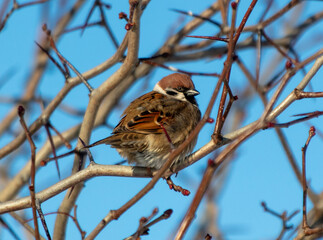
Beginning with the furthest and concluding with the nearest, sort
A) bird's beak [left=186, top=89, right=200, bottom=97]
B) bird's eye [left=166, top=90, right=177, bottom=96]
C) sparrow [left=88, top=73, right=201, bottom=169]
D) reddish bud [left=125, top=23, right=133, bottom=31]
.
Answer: bird's eye [left=166, top=90, right=177, bottom=96] < bird's beak [left=186, top=89, right=200, bottom=97] < sparrow [left=88, top=73, right=201, bottom=169] < reddish bud [left=125, top=23, right=133, bottom=31]

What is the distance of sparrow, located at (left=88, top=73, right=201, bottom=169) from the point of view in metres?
4.15

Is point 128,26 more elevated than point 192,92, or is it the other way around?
point 192,92

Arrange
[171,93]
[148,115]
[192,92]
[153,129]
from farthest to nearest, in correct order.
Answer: [171,93] < [192,92] < [148,115] < [153,129]

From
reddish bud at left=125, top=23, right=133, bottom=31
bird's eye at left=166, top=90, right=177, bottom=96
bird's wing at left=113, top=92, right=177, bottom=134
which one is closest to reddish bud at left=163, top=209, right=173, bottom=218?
bird's wing at left=113, top=92, right=177, bottom=134

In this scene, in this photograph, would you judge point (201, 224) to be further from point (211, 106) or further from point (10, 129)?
point (211, 106)

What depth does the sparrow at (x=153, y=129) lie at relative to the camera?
4.15 m

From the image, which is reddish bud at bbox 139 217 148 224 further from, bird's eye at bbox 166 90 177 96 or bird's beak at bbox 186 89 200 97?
bird's eye at bbox 166 90 177 96

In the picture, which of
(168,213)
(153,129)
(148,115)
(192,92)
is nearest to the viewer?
(168,213)

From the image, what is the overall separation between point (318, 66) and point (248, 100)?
4.27 meters

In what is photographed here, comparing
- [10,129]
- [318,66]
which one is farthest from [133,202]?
[10,129]

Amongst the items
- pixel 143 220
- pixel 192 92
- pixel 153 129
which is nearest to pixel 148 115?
pixel 153 129

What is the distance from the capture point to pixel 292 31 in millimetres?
6469

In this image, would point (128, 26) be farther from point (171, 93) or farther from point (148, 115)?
point (171, 93)

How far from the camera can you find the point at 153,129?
427cm
